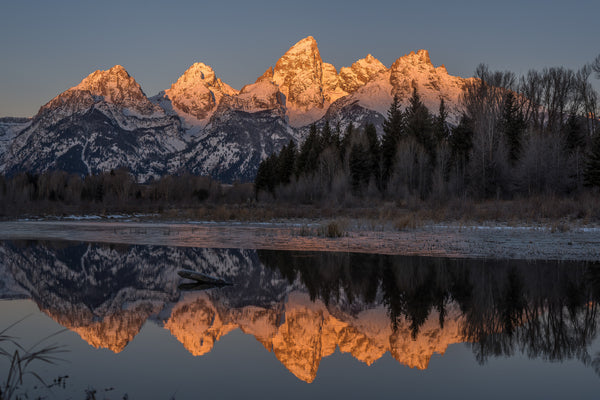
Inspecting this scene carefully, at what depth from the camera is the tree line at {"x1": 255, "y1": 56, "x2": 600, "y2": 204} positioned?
48438mm

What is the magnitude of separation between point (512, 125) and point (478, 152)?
11735mm

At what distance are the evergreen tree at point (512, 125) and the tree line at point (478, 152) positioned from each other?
135 mm

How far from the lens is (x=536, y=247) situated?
19844mm

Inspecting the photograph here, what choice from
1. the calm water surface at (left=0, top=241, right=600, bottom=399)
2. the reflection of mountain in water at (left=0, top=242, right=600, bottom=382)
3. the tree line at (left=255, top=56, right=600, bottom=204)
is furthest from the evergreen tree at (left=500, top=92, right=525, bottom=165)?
the calm water surface at (left=0, top=241, right=600, bottom=399)

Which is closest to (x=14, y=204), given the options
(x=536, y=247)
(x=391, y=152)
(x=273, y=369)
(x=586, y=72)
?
(x=391, y=152)

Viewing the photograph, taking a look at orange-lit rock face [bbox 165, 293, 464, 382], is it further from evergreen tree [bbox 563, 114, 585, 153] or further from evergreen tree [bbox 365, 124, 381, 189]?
evergreen tree [bbox 365, 124, 381, 189]

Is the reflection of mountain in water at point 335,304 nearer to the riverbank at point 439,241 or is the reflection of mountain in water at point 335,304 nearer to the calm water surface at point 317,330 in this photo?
the calm water surface at point 317,330

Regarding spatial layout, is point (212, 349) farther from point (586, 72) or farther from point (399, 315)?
point (586, 72)

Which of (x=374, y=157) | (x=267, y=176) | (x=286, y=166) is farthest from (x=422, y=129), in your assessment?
(x=267, y=176)

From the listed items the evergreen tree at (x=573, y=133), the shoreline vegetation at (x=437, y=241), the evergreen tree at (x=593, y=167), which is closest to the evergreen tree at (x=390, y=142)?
the evergreen tree at (x=573, y=133)

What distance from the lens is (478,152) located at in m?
54.7

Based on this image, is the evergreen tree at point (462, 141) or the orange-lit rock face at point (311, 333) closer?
the orange-lit rock face at point (311, 333)

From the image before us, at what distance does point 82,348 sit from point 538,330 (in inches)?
285

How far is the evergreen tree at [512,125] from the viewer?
60700 mm
